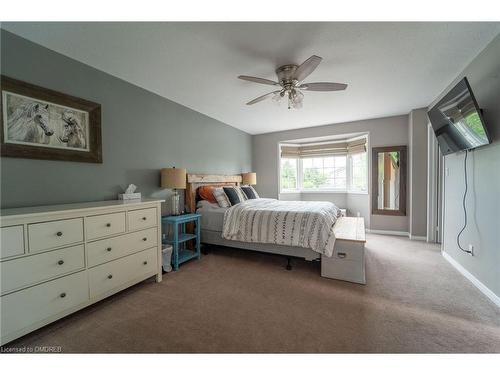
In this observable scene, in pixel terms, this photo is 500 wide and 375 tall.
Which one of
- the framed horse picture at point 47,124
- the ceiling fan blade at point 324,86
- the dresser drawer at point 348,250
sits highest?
the ceiling fan blade at point 324,86

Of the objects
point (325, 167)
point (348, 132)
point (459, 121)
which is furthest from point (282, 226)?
point (325, 167)

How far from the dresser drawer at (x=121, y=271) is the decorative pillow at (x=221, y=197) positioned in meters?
1.27

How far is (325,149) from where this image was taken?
5.30m

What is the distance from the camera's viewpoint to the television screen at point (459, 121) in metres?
1.80

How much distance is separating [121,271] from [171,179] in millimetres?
1285

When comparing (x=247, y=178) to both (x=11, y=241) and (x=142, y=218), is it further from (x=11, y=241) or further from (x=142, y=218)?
(x=11, y=241)

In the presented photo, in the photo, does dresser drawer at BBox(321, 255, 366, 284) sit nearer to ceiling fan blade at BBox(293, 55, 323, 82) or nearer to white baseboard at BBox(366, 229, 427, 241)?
ceiling fan blade at BBox(293, 55, 323, 82)

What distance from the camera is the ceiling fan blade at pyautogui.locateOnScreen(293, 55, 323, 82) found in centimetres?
169

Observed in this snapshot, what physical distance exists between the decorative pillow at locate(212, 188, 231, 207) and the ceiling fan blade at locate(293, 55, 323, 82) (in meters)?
2.03

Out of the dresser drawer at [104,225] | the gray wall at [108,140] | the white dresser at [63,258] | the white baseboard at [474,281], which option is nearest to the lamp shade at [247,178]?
the gray wall at [108,140]

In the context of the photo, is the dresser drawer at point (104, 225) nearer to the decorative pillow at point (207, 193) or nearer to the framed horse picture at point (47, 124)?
the framed horse picture at point (47, 124)

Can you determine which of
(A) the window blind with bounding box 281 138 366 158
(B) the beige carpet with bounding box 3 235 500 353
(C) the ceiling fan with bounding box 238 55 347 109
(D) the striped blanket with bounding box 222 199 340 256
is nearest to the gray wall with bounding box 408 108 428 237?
(A) the window blind with bounding box 281 138 366 158

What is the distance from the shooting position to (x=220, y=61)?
212cm
